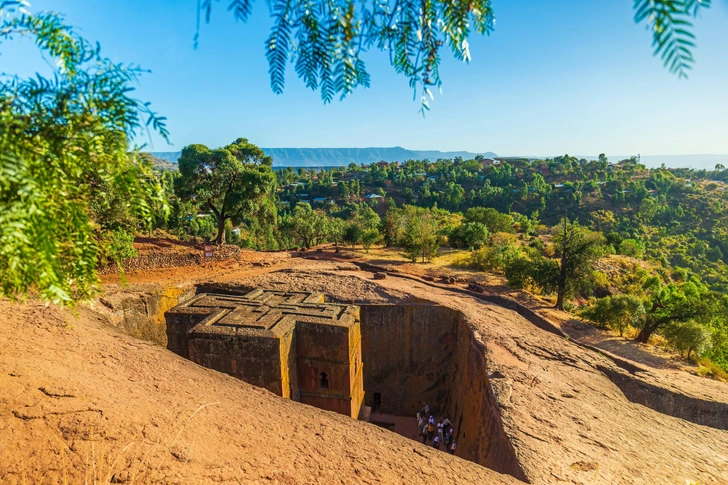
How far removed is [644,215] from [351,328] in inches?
2425

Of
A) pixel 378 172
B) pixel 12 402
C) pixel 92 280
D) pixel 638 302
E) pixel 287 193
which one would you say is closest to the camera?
pixel 92 280

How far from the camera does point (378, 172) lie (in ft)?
312

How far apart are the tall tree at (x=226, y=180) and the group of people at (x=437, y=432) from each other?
46.9ft

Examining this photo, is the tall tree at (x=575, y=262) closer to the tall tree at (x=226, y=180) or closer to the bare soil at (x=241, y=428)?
the bare soil at (x=241, y=428)

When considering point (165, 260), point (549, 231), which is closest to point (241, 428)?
point (165, 260)

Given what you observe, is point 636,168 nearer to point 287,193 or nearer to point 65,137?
point 287,193

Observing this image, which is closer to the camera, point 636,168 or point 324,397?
point 324,397

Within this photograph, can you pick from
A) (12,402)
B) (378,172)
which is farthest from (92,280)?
(378,172)

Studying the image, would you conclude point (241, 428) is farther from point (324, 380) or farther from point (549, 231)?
point (549, 231)

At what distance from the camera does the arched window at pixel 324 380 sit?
454 inches

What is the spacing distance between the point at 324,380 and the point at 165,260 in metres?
11.4

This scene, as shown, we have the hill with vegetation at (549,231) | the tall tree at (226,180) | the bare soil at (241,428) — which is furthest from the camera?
the tall tree at (226,180)

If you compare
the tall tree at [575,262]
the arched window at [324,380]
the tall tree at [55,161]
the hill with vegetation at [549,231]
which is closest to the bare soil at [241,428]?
the tall tree at [55,161]

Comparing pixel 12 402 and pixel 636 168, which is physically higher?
pixel 636 168
